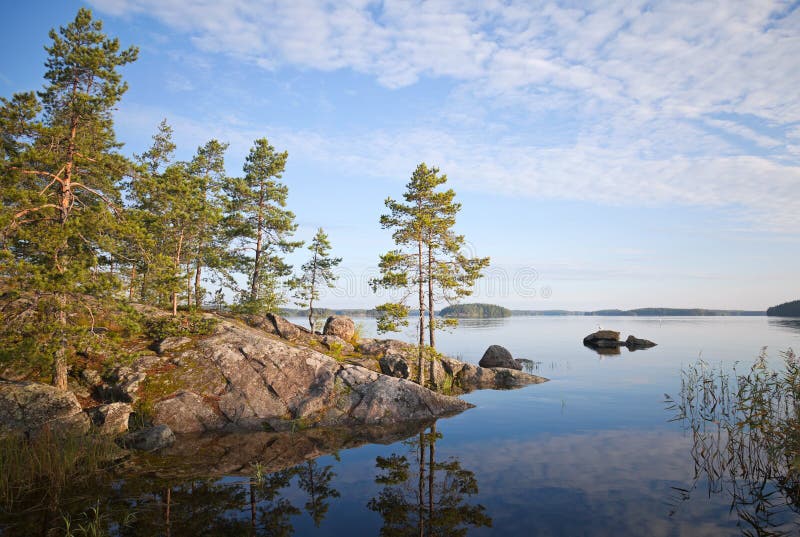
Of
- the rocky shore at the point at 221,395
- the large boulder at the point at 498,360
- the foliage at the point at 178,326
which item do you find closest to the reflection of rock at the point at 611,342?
the large boulder at the point at 498,360

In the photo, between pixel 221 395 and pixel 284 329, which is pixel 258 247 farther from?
pixel 221 395

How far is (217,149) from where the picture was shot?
36750 millimetres

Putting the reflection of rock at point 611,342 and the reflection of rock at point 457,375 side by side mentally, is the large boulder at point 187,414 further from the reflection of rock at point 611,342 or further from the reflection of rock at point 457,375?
the reflection of rock at point 611,342

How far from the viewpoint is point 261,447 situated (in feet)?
49.3

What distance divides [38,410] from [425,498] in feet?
44.9

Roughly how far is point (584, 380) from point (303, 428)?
23312 millimetres

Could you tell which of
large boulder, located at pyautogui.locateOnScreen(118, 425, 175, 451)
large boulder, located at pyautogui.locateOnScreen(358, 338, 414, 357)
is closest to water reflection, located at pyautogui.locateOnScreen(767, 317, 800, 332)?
large boulder, located at pyautogui.locateOnScreen(358, 338, 414, 357)

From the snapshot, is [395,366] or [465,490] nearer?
[465,490]

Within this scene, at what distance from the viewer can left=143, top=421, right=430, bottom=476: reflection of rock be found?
42.3 ft

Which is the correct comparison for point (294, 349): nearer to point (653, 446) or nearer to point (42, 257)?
point (42, 257)

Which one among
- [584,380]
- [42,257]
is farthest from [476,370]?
[42,257]

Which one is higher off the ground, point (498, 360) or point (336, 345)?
point (336, 345)

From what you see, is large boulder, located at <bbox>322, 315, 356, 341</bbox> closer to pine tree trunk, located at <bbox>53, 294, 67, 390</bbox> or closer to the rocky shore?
the rocky shore

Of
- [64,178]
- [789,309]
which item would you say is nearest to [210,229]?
[64,178]
